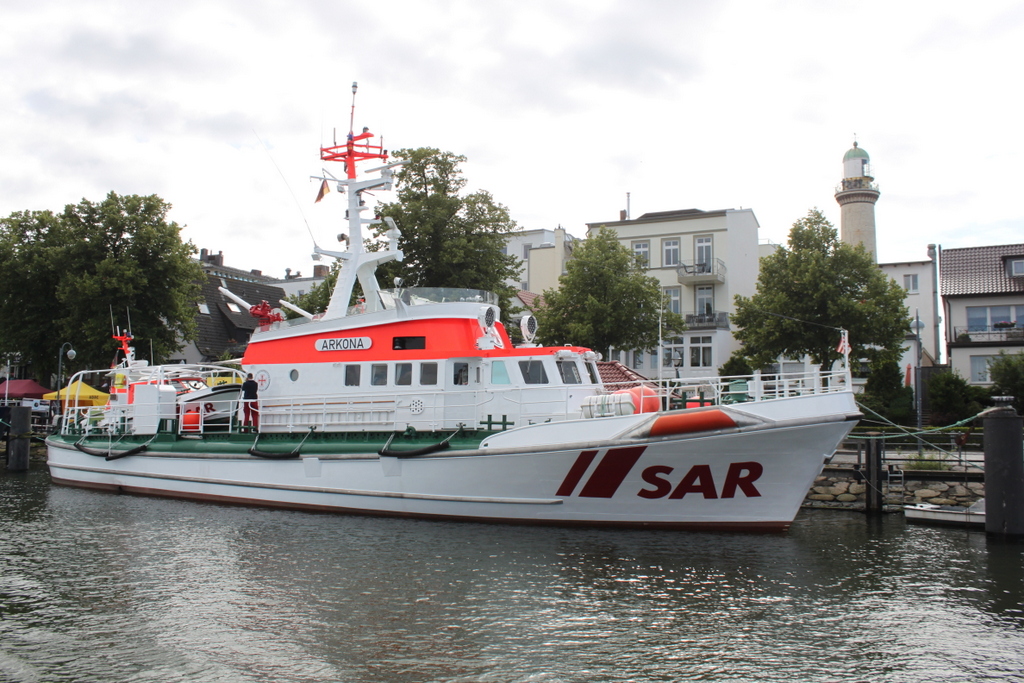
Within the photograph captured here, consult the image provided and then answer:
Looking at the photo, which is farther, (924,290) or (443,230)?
(924,290)

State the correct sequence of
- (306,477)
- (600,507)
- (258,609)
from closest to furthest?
(258,609)
(600,507)
(306,477)

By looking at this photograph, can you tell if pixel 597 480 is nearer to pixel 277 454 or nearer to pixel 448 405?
pixel 448 405

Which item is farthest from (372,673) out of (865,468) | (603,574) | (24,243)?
(24,243)

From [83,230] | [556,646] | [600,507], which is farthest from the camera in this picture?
[83,230]

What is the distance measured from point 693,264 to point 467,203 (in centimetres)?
1359

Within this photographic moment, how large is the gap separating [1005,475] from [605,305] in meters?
16.4

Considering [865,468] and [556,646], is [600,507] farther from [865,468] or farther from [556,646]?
[865,468]

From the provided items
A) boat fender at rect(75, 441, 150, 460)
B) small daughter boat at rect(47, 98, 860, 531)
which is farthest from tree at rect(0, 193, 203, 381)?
small daughter boat at rect(47, 98, 860, 531)

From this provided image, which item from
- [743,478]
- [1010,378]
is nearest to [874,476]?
[743,478]

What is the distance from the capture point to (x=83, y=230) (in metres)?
32.1

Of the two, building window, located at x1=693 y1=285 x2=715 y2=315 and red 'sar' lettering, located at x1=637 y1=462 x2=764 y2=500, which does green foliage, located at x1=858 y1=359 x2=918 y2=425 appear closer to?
building window, located at x1=693 y1=285 x2=715 y2=315

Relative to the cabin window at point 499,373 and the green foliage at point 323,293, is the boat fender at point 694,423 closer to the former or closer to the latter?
the cabin window at point 499,373

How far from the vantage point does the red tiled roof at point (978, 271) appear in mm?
35375

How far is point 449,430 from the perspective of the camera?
1444cm
